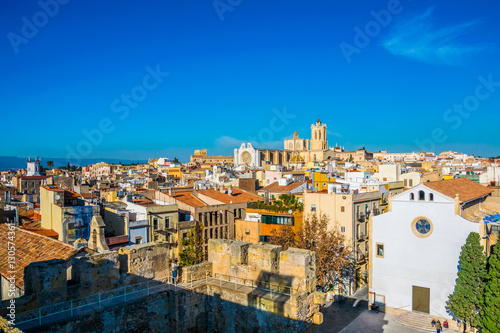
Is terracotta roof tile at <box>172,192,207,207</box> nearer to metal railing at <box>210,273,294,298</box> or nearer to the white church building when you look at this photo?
the white church building

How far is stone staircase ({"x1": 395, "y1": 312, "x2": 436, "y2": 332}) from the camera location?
891 inches

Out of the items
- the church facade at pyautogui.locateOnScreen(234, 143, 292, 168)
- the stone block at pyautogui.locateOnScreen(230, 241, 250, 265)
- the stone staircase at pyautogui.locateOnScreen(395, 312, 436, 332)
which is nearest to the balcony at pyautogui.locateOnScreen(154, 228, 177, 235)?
the stone staircase at pyautogui.locateOnScreen(395, 312, 436, 332)

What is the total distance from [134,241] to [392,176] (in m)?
33.2

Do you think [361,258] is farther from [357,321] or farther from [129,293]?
[129,293]

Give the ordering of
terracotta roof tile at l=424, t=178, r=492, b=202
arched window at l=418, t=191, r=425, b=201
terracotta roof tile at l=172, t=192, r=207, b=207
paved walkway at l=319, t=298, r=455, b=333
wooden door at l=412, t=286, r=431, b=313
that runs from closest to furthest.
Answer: paved walkway at l=319, t=298, r=455, b=333
wooden door at l=412, t=286, r=431, b=313
arched window at l=418, t=191, r=425, b=201
terracotta roof tile at l=424, t=178, r=492, b=202
terracotta roof tile at l=172, t=192, r=207, b=207

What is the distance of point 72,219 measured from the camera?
81.5 ft

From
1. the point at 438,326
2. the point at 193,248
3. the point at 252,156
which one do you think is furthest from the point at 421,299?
the point at 252,156

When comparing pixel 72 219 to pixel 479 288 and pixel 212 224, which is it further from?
pixel 479 288

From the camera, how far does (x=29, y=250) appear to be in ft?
52.1

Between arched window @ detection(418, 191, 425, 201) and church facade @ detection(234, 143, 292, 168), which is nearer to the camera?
arched window @ detection(418, 191, 425, 201)

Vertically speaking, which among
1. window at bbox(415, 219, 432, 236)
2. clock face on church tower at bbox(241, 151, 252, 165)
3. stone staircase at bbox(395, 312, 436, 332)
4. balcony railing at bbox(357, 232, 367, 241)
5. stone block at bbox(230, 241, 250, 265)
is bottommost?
stone staircase at bbox(395, 312, 436, 332)

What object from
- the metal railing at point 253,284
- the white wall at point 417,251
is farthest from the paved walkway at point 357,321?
the metal railing at point 253,284

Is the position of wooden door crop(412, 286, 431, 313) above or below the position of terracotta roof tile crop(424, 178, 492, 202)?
below

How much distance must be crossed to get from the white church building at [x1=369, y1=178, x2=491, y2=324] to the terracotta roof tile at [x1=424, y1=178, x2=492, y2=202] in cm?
18
